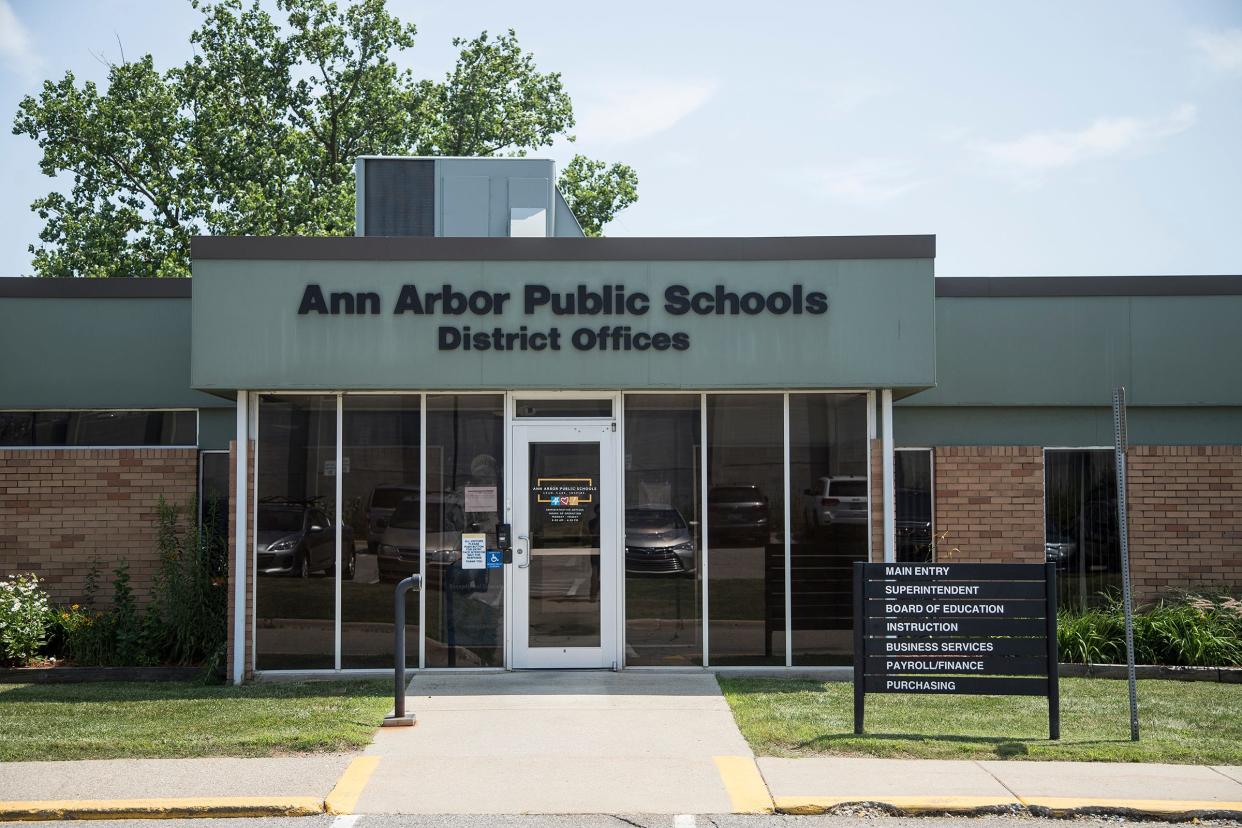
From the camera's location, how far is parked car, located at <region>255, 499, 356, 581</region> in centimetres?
1174

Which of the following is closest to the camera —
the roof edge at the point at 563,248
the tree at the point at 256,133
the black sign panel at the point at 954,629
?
the black sign panel at the point at 954,629

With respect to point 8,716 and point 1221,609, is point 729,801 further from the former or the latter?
point 1221,609

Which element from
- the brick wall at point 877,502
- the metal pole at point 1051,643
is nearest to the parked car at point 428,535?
the brick wall at point 877,502

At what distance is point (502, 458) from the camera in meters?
12.0

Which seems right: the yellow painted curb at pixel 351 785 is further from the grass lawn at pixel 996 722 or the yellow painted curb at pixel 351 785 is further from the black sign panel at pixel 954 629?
the black sign panel at pixel 954 629

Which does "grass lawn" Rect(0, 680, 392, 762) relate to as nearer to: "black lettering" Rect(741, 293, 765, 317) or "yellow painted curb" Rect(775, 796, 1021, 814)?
"yellow painted curb" Rect(775, 796, 1021, 814)

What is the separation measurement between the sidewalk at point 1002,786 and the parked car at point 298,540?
5.21 m

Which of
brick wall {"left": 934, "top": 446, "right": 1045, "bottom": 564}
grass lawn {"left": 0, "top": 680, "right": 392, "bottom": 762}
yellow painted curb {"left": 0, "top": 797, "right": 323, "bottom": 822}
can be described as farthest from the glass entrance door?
yellow painted curb {"left": 0, "top": 797, "right": 323, "bottom": 822}

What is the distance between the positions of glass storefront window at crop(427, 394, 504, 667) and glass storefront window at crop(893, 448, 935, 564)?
4848mm

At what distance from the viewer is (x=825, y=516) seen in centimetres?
1203

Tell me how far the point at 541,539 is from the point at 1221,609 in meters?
7.46

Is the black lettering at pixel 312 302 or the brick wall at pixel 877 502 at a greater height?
the black lettering at pixel 312 302

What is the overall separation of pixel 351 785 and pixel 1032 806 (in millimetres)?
4366

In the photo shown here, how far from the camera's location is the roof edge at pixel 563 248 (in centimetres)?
1155
